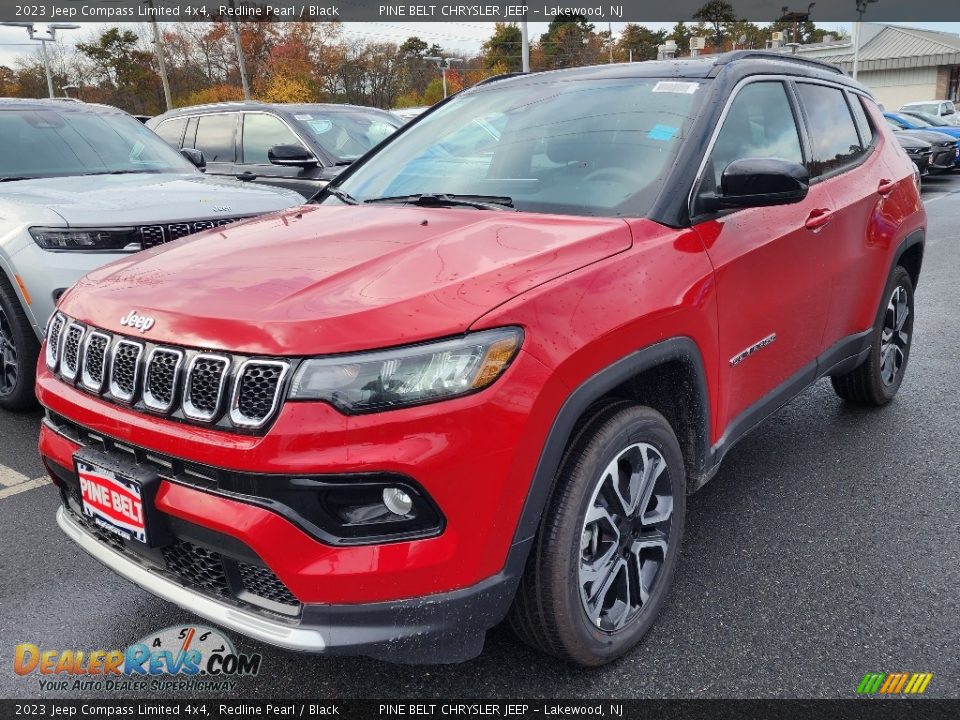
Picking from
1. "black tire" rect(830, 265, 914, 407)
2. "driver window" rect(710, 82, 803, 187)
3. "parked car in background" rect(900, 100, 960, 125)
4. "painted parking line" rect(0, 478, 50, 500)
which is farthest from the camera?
"parked car in background" rect(900, 100, 960, 125)

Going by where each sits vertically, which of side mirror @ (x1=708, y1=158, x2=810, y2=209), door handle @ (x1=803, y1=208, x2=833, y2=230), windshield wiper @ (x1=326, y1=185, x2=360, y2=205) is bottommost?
door handle @ (x1=803, y1=208, x2=833, y2=230)

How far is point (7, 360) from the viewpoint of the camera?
4.43m

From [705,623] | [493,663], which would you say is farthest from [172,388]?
[705,623]

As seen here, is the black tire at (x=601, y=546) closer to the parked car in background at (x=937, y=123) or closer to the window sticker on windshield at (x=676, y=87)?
the window sticker on windshield at (x=676, y=87)

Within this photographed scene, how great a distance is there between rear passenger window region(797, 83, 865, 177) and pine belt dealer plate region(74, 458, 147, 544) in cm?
287

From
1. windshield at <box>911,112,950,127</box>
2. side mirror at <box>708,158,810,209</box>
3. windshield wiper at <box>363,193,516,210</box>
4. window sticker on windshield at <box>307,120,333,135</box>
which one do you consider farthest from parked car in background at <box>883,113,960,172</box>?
windshield wiper at <box>363,193,516,210</box>

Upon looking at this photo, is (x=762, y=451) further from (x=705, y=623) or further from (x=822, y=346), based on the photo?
(x=705, y=623)

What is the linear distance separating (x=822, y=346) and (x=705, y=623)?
1451mm

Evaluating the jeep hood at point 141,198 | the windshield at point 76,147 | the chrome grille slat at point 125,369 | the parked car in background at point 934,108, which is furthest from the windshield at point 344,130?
the parked car in background at point 934,108

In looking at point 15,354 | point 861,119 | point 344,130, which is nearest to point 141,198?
point 15,354

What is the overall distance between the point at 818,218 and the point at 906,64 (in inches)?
2342

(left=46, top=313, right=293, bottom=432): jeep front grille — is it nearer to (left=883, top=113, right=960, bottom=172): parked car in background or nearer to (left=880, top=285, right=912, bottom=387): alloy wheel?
(left=880, top=285, right=912, bottom=387): alloy wheel

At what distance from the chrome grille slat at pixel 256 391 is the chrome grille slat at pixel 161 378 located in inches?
8.1

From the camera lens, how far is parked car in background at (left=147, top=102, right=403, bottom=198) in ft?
22.9
